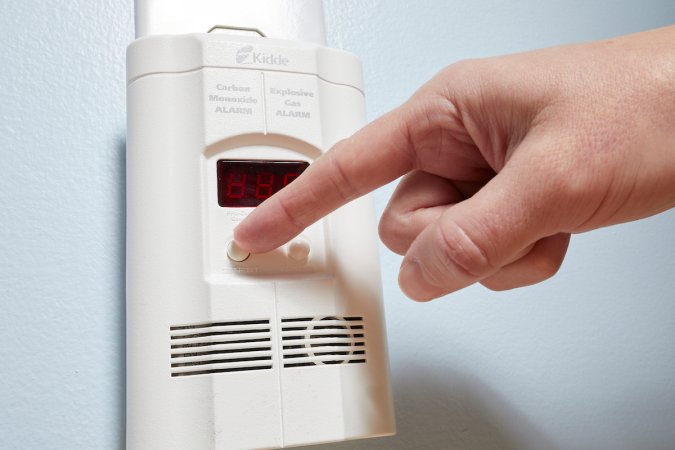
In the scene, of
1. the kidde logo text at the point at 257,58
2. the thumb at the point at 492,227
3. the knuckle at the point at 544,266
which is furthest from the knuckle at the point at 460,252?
the kidde logo text at the point at 257,58

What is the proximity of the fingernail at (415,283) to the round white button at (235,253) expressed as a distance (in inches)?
5.1

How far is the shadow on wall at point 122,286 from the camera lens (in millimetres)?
550

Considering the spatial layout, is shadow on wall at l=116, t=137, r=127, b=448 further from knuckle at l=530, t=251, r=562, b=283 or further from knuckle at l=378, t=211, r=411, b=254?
knuckle at l=530, t=251, r=562, b=283

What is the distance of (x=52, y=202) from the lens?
1.89ft

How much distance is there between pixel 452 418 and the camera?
63 cm

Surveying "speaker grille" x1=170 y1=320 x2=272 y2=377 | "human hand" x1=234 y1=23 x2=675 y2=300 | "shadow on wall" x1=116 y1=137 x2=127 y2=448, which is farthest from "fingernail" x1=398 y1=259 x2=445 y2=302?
"shadow on wall" x1=116 y1=137 x2=127 y2=448

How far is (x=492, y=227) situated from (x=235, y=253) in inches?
8.4

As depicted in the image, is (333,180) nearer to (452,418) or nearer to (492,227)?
(492,227)

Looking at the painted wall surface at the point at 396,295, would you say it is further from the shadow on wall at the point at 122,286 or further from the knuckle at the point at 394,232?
the knuckle at the point at 394,232

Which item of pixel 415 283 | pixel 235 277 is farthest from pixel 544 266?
pixel 235 277

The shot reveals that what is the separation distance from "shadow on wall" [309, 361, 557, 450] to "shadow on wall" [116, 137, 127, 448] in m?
0.22

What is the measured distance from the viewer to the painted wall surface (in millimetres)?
548

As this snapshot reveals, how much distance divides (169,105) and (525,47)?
457 millimetres

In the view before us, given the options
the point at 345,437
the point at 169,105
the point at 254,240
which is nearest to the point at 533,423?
the point at 345,437
